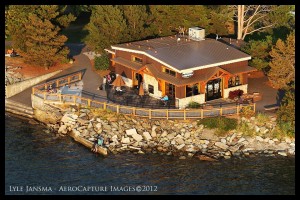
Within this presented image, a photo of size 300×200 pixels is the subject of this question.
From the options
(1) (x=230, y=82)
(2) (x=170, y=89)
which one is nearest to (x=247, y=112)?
(1) (x=230, y=82)

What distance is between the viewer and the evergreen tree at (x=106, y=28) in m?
77.8

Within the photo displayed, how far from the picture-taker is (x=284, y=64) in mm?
65312

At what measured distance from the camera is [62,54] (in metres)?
79.5

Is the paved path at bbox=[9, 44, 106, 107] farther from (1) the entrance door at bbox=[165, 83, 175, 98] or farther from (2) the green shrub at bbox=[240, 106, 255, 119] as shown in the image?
(2) the green shrub at bbox=[240, 106, 255, 119]

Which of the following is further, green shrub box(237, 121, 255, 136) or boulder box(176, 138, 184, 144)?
green shrub box(237, 121, 255, 136)

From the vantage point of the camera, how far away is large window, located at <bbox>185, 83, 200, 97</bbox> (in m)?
66.1

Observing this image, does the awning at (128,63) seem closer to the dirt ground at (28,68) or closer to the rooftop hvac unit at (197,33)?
the rooftop hvac unit at (197,33)

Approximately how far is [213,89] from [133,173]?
15215 mm

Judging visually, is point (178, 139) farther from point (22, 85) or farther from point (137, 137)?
point (22, 85)

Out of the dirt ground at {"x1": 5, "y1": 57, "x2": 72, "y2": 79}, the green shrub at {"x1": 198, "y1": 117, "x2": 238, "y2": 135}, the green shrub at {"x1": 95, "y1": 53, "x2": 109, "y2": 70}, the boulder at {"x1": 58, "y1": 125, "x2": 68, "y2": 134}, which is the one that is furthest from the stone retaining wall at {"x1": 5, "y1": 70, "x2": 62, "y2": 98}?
the green shrub at {"x1": 198, "y1": 117, "x2": 238, "y2": 135}

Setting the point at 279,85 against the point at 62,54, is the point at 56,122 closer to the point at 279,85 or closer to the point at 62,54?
the point at 62,54

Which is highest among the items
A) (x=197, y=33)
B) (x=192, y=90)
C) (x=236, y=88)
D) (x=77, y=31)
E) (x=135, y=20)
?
(x=135, y=20)

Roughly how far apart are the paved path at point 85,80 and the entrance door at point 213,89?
433 inches

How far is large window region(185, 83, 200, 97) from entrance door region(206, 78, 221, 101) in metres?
1.37
